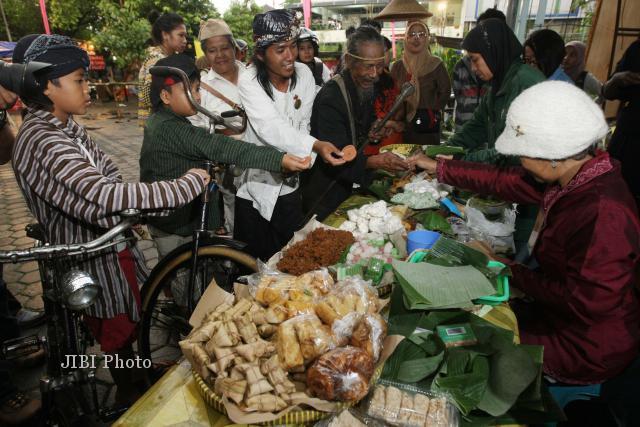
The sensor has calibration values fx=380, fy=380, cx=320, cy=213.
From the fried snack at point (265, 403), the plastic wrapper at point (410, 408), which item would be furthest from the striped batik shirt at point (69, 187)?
the plastic wrapper at point (410, 408)

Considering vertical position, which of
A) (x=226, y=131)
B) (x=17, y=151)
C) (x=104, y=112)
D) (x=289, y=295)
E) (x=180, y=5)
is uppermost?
(x=180, y=5)

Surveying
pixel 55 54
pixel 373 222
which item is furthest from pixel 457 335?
pixel 55 54

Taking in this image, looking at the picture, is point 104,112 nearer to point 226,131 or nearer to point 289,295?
point 226,131

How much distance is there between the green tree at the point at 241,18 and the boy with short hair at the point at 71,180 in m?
18.2

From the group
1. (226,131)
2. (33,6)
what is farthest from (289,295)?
(33,6)

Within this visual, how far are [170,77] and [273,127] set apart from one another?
2.78 feet

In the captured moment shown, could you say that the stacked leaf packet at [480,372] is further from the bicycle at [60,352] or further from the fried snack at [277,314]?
the bicycle at [60,352]

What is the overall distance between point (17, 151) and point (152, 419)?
143 cm

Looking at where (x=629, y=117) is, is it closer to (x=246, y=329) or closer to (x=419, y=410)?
(x=419, y=410)

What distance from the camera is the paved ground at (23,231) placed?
10.1 feet

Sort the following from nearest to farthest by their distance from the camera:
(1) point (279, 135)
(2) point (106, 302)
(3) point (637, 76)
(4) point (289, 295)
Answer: (4) point (289, 295), (2) point (106, 302), (1) point (279, 135), (3) point (637, 76)

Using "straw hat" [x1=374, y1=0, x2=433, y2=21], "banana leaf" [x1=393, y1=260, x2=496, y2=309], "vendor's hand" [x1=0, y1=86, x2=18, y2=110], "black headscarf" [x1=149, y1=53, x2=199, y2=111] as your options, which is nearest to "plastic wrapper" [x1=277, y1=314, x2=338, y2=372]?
"banana leaf" [x1=393, y1=260, x2=496, y2=309]

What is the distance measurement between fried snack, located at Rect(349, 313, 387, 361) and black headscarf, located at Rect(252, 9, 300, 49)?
92.1 inches

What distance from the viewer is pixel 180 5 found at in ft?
58.5
